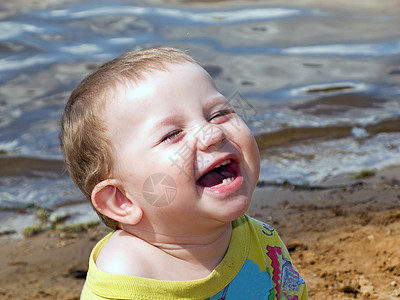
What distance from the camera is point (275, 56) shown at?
6.62 meters

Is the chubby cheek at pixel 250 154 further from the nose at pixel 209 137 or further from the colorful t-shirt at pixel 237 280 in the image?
the colorful t-shirt at pixel 237 280

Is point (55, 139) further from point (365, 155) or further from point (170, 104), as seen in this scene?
point (170, 104)

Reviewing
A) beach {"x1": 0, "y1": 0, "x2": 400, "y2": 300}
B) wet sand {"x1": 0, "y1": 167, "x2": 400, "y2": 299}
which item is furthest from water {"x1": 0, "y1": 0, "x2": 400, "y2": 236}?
wet sand {"x1": 0, "y1": 167, "x2": 400, "y2": 299}

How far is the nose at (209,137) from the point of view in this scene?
80.1 inches

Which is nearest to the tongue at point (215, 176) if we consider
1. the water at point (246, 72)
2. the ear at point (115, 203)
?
the ear at point (115, 203)

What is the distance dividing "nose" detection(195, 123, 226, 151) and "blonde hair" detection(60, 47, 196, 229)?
28 centimetres

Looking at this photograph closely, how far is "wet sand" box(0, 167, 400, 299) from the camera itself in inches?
123

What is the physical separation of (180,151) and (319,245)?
1639 mm

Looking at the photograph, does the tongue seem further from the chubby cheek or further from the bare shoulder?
the bare shoulder

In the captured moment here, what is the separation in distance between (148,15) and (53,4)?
1.35 metres

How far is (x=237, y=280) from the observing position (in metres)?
2.29

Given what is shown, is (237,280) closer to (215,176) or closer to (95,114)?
(215,176)

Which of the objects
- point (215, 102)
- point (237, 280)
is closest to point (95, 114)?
point (215, 102)

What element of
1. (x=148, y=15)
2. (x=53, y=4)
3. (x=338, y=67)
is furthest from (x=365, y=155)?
(x=53, y=4)
